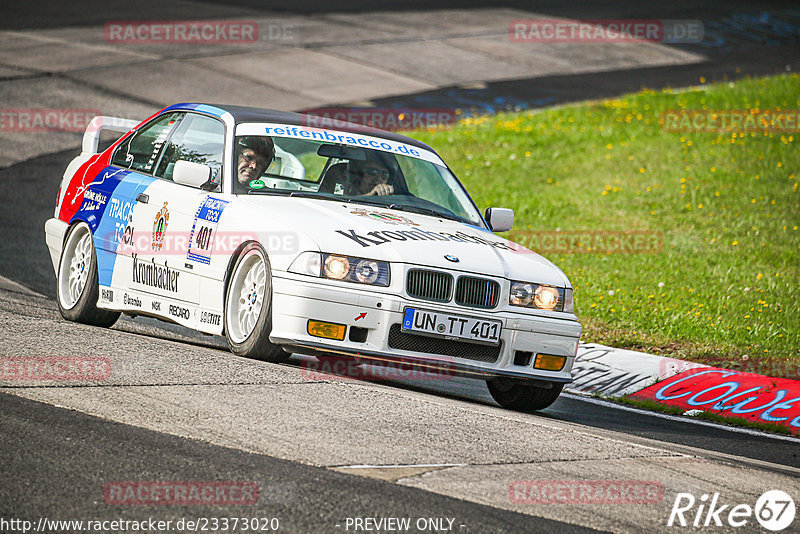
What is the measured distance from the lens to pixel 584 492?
203 inches

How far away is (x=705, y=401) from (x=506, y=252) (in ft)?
8.60

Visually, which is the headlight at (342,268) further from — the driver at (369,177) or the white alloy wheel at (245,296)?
the driver at (369,177)

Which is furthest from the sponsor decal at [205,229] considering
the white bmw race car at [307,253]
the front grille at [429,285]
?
the front grille at [429,285]

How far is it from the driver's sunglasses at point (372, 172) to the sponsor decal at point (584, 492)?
361cm

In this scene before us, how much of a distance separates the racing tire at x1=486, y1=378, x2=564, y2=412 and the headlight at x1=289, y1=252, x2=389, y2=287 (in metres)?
1.33

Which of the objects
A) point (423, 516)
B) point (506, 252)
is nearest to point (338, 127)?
point (506, 252)

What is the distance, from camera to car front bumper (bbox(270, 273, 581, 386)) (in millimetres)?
6902

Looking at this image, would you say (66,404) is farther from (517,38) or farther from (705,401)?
(517,38)

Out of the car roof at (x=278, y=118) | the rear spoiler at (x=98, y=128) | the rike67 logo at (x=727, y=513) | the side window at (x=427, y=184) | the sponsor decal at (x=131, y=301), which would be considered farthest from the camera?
the rear spoiler at (x=98, y=128)

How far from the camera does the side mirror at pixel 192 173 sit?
7680 millimetres

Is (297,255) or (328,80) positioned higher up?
(328,80)

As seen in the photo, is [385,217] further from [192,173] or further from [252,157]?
[192,173]

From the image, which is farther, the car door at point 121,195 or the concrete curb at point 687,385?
the concrete curb at point 687,385

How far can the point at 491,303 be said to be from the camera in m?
7.23
